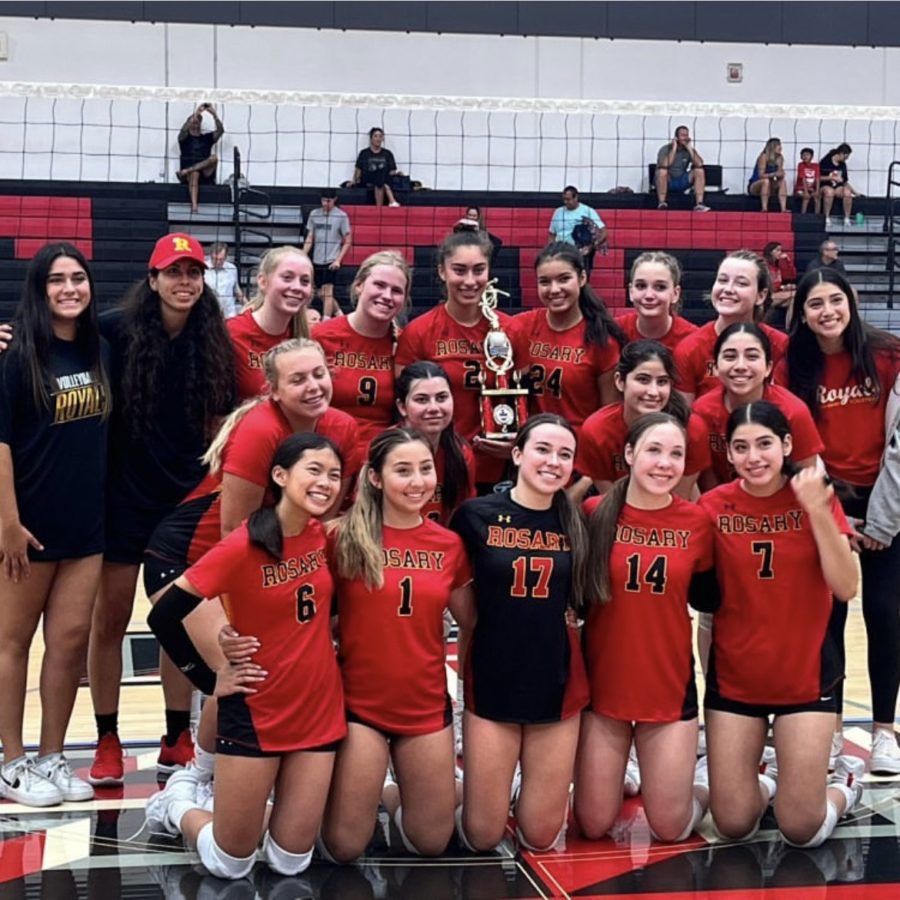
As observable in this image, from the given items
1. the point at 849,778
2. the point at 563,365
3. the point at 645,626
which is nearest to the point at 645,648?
the point at 645,626

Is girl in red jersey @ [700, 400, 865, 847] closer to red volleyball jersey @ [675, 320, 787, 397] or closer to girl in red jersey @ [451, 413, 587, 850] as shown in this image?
girl in red jersey @ [451, 413, 587, 850]

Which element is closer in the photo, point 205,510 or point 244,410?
point 244,410

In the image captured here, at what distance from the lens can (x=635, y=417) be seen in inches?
163

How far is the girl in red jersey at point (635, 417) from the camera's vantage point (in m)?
4.05

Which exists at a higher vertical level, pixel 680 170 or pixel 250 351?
pixel 680 170

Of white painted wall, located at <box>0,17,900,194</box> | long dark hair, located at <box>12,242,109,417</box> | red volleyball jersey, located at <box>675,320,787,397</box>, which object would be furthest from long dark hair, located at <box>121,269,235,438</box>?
white painted wall, located at <box>0,17,900,194</box>

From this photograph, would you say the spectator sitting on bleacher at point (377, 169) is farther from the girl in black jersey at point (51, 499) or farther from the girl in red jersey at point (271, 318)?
the girl in black jersey at point (51, 499)

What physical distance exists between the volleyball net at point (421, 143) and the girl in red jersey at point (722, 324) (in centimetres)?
1114

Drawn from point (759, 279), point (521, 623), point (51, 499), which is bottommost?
point (521, 623)

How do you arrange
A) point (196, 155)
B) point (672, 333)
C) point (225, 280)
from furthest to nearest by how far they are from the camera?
point (196, 155)
point (225, 280)
point (672, 333)

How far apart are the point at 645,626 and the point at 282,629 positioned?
1020mm

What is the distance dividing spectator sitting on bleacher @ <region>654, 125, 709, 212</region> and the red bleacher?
0.32 meters

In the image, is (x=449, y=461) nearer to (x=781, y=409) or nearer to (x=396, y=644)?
(x=396, y=644)

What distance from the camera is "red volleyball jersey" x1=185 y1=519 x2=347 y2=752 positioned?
350 centimetres
